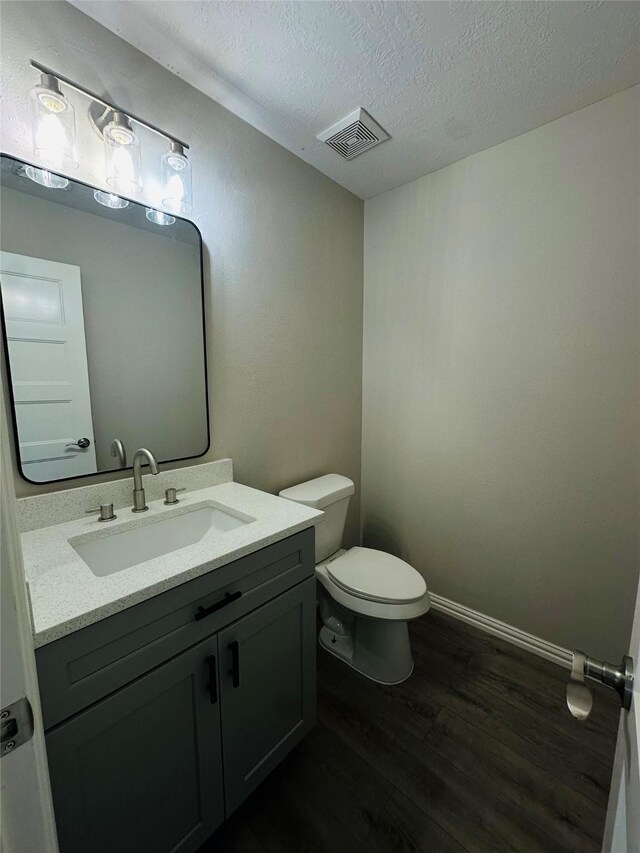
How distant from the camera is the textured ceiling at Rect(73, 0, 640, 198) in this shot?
1.06 m

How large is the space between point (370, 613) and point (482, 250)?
5.68 ft

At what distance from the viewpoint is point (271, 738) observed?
1.11 m

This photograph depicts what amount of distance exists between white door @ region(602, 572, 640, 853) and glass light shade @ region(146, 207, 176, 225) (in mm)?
1594

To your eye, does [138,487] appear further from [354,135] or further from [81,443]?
[354,135]

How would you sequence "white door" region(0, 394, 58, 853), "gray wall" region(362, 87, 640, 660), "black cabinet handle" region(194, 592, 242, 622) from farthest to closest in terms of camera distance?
1. "gray wall" region(362, 87, 640, 660)
2. "black cabinet handle" region(194, 592, 242, 622)
3. "white door" region(0, 394, 58, 853)

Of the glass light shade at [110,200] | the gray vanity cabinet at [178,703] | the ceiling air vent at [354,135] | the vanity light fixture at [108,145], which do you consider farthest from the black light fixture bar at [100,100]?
the gray vanity cabinet at [178,703]

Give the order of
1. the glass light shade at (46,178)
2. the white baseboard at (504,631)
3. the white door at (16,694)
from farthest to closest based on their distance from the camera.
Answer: the white baseboard at (504,631) → the glass light shade at (46,178) → the white door at (16,694)

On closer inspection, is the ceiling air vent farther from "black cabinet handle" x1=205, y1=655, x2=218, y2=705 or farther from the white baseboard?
the white baseboard

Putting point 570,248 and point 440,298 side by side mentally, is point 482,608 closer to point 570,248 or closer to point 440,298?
point 440,298

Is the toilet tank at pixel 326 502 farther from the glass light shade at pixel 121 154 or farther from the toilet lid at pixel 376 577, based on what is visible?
the glass light shade at pixel 121 154

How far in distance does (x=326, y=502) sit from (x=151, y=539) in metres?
0.78

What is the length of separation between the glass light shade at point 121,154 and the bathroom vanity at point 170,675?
3.50 ft

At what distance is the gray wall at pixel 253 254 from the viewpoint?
1.04 meters

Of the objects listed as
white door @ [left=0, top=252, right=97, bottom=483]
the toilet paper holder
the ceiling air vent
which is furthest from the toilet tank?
the ceiling air vent
